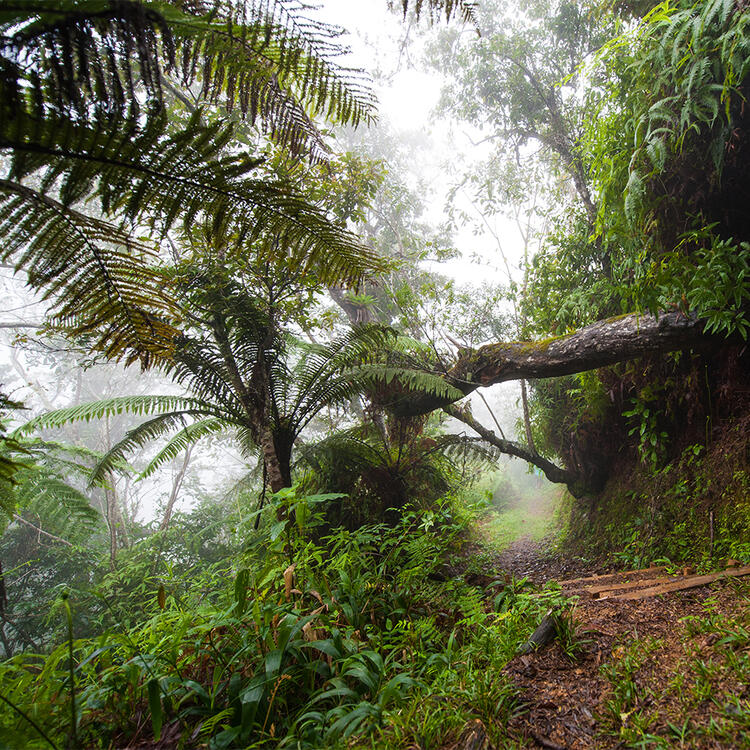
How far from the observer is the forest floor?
1054 mm

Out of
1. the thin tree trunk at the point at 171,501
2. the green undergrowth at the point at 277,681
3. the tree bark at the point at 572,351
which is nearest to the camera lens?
the green undergrowth at the point at 277,681

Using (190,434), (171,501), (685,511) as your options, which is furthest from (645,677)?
(171,501)

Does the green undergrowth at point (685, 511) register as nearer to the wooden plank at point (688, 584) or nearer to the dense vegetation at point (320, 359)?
the dense vegetation at point (320, 359)

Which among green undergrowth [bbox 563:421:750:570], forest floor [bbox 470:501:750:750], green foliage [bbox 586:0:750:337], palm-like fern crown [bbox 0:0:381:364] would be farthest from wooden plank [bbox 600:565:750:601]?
palm-like fern crown [bbox 0:0:381:364]

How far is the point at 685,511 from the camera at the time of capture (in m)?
3.04

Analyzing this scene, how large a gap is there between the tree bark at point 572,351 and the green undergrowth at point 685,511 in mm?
817

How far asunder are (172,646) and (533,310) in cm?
523

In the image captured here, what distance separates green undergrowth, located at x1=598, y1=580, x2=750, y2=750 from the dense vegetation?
0.02 meters

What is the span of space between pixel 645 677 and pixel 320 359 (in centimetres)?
335

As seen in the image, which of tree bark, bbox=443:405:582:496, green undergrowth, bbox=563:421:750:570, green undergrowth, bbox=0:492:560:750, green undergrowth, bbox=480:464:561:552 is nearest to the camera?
green undergrowth, bbox=0:492:560:750

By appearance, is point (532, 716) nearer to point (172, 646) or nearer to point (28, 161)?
point (172, 646)

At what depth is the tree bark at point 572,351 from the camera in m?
2.93

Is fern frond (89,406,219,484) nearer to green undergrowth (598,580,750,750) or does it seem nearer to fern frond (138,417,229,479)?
fern frond (138,417,229,479)

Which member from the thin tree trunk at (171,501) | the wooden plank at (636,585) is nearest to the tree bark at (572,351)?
the wooden plank at (636,585)
